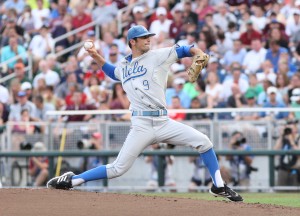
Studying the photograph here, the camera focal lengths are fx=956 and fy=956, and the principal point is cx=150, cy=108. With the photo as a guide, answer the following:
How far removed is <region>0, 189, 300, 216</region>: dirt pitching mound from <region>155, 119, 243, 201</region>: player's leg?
40cm

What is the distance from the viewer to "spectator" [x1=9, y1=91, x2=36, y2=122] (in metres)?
17.2

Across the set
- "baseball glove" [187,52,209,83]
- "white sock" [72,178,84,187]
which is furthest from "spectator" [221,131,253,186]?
"baseball glove" [187,52,209,83]

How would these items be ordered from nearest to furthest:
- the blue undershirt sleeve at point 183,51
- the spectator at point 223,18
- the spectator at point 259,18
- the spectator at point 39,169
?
1. the blue undershirt sleeve at point 183,51
2. the spectator at point 39,169
3. the spectator at point 259,18
4. the spectator at point 223,18

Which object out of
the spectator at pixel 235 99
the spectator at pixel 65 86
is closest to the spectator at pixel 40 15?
the spectator at pixel 65 86

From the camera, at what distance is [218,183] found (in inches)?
415

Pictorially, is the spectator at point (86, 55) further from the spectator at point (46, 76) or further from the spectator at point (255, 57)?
the spectator at point (255, 57)

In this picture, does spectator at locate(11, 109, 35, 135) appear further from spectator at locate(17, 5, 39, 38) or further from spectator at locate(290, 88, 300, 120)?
spectator at locate(290, 88, 300, 120)

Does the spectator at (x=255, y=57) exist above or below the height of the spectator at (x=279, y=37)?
below

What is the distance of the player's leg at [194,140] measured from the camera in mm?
10375

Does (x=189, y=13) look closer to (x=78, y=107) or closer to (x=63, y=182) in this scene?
(x=78, y=107)

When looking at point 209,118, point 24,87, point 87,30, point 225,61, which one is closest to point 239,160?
point 209,118

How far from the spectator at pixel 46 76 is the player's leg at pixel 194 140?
818cm

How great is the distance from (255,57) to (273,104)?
176 centimetres

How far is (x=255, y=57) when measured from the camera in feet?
58.1
